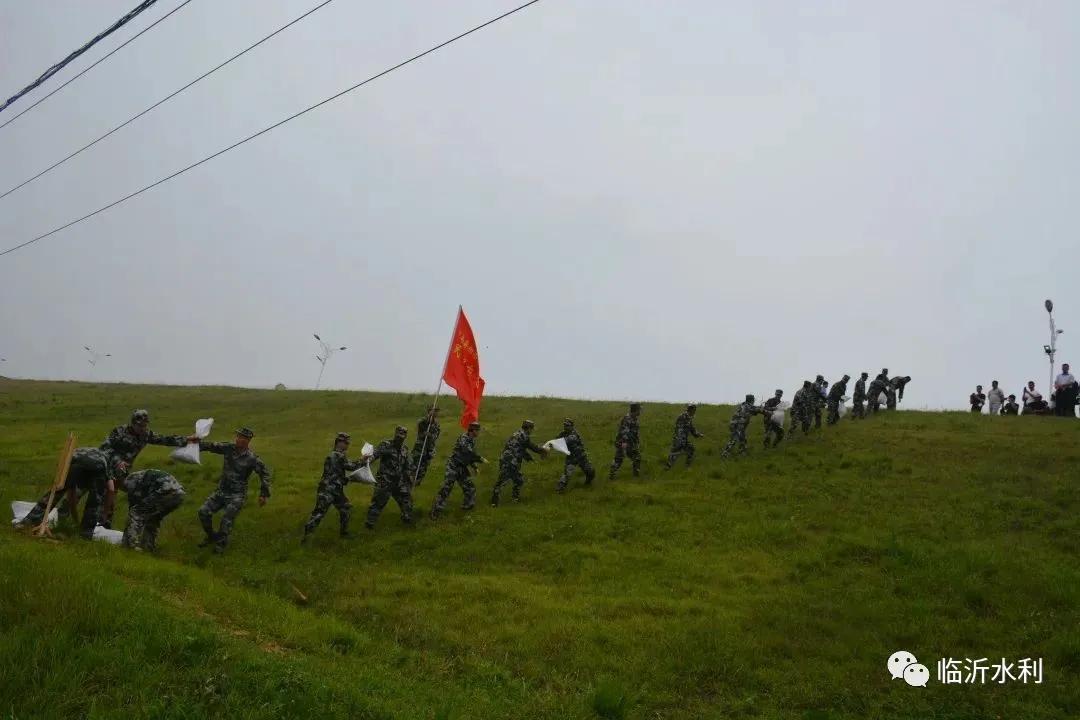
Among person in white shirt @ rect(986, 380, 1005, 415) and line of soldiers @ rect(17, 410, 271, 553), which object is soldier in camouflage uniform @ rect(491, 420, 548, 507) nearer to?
line of soldiers @ rect(17, 410, 271, 553)

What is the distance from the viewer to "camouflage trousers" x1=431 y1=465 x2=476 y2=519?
19.5 metres

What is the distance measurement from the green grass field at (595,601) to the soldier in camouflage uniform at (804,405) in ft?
13.5

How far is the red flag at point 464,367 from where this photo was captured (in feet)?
68.1

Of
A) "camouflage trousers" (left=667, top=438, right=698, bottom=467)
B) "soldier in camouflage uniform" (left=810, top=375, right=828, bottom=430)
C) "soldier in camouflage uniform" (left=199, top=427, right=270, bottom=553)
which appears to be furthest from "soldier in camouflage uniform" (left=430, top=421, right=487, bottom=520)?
"soldier in camouflage uniform" (left=810, top=375, right=828, bottom=430)

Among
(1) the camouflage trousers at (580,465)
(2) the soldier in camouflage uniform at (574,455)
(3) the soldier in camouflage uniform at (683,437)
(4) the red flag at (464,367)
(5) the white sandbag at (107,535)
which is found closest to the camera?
(5) the white sandbag at (107,535)

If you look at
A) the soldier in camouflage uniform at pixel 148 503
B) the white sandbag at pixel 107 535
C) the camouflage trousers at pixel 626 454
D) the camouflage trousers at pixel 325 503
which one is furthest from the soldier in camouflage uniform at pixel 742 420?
the white sandbag at pixel 107 535

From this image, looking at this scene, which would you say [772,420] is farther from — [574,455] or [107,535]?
[107,535]

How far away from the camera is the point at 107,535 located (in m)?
A: 14.6

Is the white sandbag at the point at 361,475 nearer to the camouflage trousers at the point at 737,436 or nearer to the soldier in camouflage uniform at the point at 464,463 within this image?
the soldier in camouflage uniform at the point at 464,463

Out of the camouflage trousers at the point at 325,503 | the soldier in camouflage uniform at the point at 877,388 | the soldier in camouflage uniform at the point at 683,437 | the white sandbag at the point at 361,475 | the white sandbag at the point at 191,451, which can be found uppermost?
the soldier in camouflage uniform at the point at 877,388

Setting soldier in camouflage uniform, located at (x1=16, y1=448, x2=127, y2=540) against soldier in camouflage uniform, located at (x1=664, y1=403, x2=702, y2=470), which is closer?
soldier in camouflage uniform, located at (x1=16, y1=448, x2=127, y2=540)

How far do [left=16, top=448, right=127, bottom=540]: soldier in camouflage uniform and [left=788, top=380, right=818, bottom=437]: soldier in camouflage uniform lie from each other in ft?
77.1

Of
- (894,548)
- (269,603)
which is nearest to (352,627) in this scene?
(269,603)

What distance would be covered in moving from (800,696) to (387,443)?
11592 millimetres
